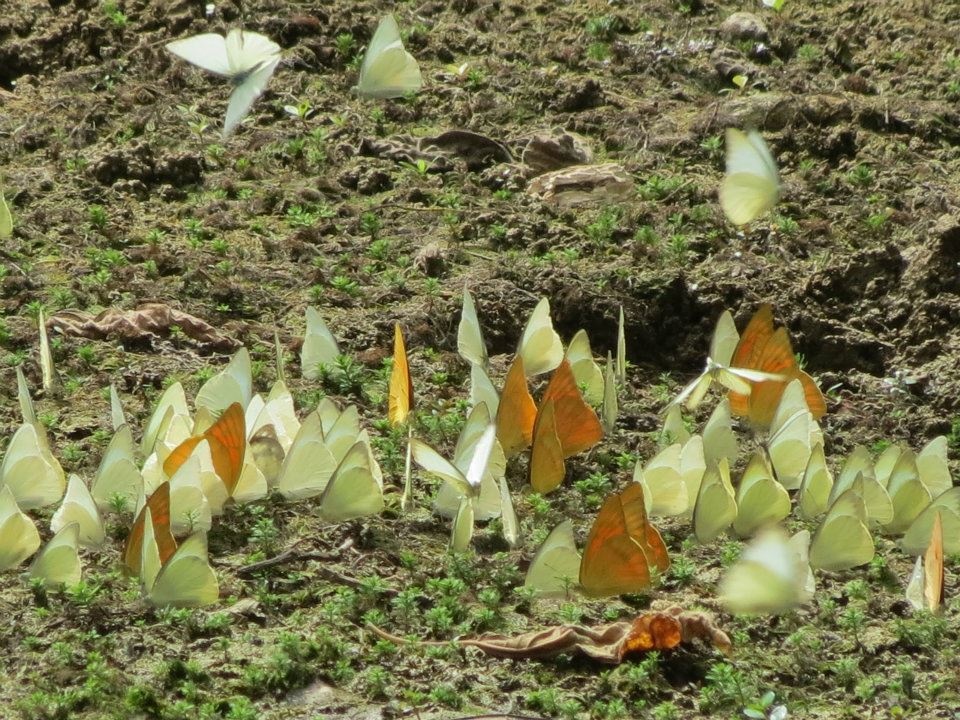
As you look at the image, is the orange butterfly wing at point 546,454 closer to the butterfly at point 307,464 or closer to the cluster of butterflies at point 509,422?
the cluster of butterflies at point 509,422

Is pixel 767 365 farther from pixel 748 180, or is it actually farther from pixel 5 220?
pixel 5 220

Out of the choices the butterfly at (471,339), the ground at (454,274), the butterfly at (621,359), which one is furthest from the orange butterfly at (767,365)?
the butterfly at (471,339)

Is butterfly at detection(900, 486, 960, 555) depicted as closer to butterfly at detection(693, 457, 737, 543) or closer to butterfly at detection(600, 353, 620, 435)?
butterfly at detection(693, 457, 737, 543)

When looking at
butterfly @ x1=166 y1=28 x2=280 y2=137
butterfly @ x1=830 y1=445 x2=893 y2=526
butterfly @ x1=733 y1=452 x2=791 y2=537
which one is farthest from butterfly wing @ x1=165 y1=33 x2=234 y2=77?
butterfly @ x1=830 y1=445 x2=893 y2=526

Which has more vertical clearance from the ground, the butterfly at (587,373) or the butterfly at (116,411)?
the butterfly at (116,411)

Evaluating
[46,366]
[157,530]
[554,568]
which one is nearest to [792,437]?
[554,568]

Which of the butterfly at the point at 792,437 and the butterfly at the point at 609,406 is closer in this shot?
the butterfly at the point at 792,437
